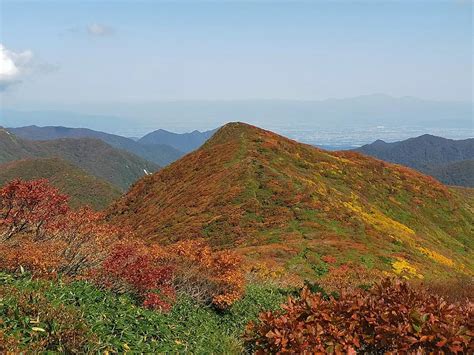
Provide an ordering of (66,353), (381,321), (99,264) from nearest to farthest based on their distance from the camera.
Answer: (381,321) → (66,353) → (99,264)

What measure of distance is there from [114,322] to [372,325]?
16.2 ft

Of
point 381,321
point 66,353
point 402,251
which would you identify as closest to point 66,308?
point 66,353

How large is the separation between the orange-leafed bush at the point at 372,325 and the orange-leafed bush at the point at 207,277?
6.97m

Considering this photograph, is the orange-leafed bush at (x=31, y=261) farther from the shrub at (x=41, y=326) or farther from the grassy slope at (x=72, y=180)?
the grassy slope at (x=72, y=180)

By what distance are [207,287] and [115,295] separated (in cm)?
371

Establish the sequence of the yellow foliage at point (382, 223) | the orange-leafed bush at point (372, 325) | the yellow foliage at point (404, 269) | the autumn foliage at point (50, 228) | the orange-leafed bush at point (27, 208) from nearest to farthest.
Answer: the orange-leafed bush at point (372, 325) < the autumn foliage at point (50, 228) < the orange-leafed bush at point (27, 208) < the yellow foliage at point (404, 269) < the yellow foliage at point (382, 223)

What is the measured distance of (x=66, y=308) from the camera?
7.98 m

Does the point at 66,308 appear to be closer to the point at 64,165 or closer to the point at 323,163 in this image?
the point at 323,163

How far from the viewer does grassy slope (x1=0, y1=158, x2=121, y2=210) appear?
163 m

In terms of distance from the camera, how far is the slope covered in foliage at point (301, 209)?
2997cm

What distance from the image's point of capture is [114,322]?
8680mm

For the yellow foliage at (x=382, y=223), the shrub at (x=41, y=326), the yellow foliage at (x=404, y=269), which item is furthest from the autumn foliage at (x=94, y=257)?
the yellow foliage at (x=382, y=223)

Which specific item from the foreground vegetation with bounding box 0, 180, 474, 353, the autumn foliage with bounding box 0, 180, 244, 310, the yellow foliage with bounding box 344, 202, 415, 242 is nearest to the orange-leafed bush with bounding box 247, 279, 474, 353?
the foreground vegetation with bounding box 0, 180, 474, 353

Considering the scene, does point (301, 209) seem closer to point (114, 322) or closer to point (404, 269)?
point (404, 269)
